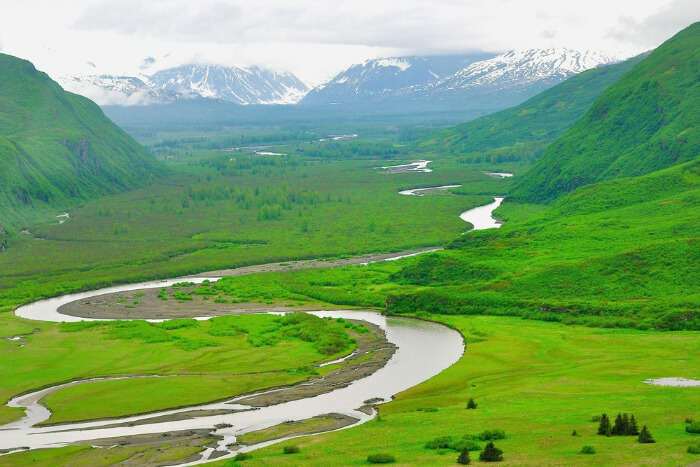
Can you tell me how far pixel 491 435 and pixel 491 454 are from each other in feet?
31.2

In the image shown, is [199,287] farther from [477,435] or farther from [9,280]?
[477,435]

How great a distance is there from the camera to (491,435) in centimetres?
7512

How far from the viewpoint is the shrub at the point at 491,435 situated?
245ft

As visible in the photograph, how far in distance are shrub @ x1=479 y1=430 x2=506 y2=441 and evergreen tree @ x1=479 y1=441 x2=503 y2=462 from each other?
836cm

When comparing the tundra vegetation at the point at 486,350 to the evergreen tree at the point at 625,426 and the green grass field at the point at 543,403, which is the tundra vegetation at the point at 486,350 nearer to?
the evergreen tree at the point at 625,426

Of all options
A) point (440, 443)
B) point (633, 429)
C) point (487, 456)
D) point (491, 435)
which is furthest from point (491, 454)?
point (633, 429)

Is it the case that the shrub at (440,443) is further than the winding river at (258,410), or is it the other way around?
the winding river at (258,410)

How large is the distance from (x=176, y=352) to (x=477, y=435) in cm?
6565

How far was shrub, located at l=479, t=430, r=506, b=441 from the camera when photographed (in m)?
74.6

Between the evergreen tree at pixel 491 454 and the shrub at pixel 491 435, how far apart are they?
8.36 metres

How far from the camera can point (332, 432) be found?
88.6m

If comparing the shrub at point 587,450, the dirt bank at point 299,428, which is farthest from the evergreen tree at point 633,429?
the dirt bank at point 299,428

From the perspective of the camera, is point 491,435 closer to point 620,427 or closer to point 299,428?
point 620,427

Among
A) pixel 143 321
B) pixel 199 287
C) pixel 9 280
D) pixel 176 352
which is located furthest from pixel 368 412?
pixel 9 280
